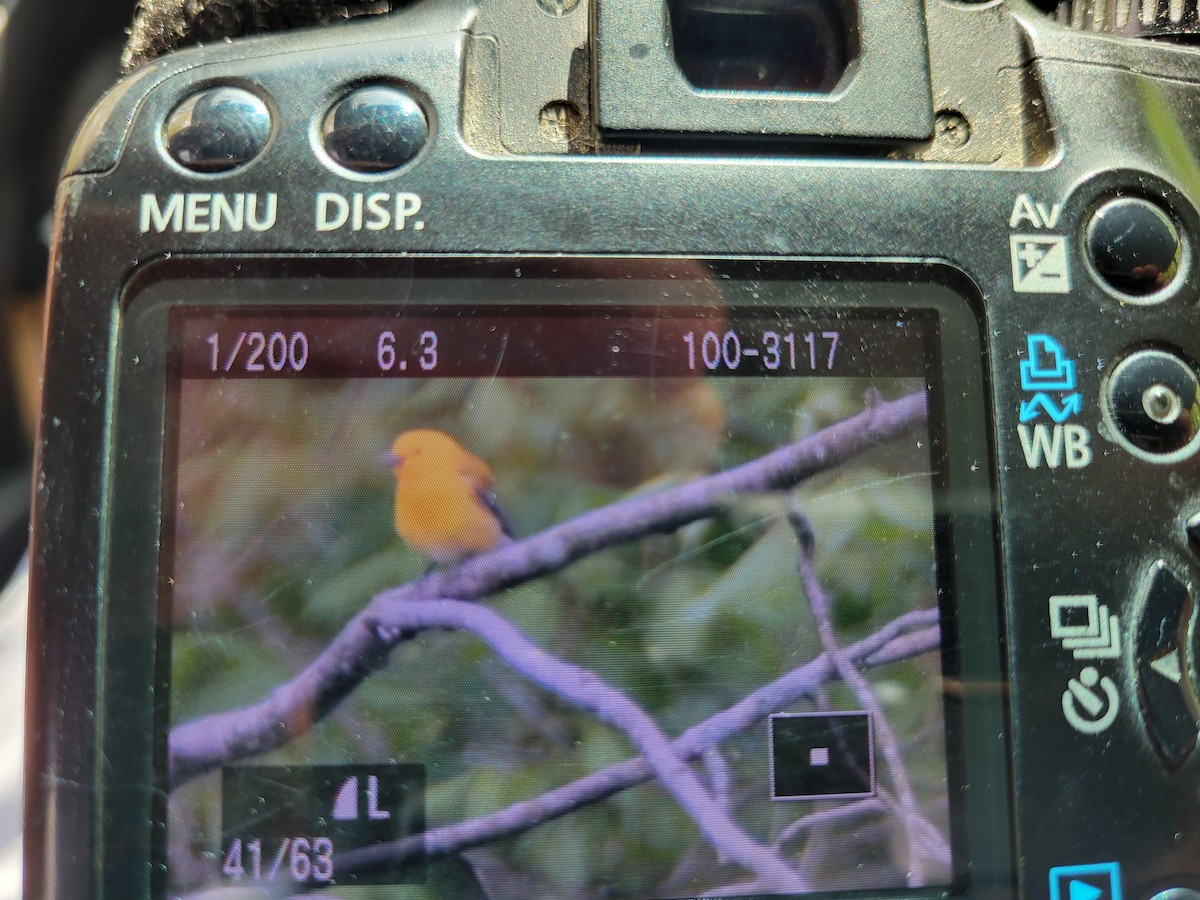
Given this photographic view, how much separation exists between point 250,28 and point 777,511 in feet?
1.18

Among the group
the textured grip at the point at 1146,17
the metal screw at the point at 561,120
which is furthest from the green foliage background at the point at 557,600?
the textured grip at the point at 1146,17

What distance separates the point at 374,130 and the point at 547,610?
224 millimetres

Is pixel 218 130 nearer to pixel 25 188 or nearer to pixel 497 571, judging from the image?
pixel 497 571

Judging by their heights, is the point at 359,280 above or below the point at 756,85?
below

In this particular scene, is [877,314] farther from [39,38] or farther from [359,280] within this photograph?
[39,38]

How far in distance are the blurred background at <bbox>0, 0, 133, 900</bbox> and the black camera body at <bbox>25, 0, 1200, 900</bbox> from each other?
31cm

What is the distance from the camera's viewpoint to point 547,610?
46cm

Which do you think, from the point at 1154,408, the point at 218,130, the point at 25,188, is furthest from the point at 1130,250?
the point at 25,188

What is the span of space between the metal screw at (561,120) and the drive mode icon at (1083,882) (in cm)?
39

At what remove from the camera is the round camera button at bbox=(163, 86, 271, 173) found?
47 centimetres

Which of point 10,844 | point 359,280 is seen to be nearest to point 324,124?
point 359,280

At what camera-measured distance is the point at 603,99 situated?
1.58 feet

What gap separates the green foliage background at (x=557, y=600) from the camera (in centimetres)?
45

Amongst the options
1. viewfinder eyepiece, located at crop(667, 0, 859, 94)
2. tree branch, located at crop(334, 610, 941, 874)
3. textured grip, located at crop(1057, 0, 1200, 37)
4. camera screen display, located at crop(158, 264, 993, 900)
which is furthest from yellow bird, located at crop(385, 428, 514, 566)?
textured grip, located at crop(1057, 0, 1200, 37)
